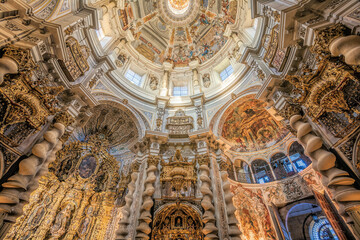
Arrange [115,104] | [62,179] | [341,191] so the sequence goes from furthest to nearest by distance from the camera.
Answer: [115,104] < [62,179] < [341,191]

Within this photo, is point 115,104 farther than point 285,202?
Yes

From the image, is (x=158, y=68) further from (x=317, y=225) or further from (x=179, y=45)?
(x=317, y=225)

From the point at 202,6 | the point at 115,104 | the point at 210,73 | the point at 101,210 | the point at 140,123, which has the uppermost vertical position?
the point at 202,6

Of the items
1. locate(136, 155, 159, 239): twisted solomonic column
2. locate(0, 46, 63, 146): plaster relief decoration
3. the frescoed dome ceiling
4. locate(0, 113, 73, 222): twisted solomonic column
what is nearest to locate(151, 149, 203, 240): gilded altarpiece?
locate(136, 155, 159, 239): twisted solomonic column

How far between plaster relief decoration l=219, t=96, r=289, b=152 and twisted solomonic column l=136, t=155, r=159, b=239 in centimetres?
480

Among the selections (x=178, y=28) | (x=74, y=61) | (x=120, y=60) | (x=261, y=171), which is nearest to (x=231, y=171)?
(x=261, y=171)

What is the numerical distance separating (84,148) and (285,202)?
11.3 meters

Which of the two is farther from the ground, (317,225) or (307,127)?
(307,127)

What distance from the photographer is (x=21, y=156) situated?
188 inches

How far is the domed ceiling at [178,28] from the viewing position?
1326 centimetres

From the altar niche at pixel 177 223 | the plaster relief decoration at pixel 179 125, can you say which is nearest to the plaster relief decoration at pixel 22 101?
the altar niche at pixel 177 223

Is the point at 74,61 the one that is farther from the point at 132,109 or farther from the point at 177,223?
the point at 177,223

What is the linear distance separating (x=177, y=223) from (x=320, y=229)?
11.3m

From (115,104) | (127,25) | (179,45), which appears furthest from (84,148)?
(179,45)
